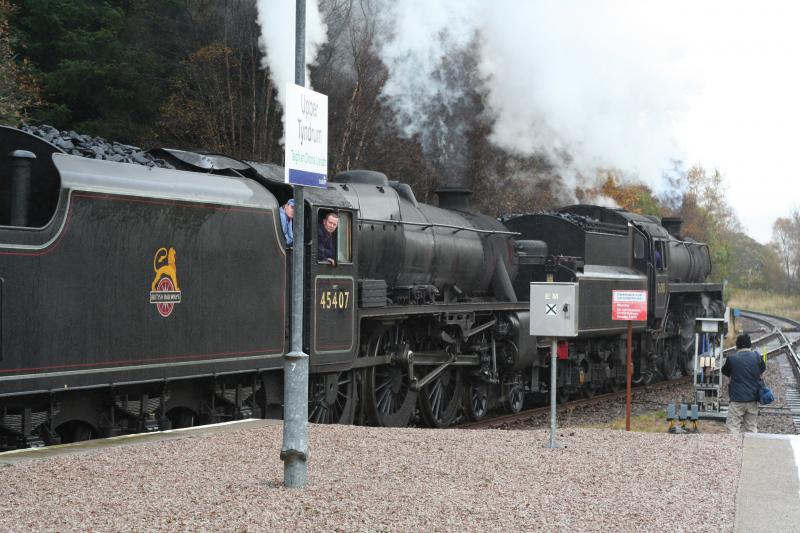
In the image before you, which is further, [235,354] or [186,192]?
[235,354]

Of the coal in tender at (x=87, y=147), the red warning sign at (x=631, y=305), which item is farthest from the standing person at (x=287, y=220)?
the red warning sign at (x=631, y=305)

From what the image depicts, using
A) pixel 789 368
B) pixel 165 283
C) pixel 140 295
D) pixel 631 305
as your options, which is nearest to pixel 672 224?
pixel 789 368

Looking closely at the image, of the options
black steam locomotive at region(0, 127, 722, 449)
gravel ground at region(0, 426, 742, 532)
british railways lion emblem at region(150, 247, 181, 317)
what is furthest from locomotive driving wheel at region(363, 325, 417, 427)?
british railways lion emblem at region(150, 247, 181, 317)

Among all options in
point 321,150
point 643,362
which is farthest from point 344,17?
point 321,150

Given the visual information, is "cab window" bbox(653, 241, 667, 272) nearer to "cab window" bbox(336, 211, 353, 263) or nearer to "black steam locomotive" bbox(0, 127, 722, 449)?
"black steam locomotive" bbox(0, 127, 722, 449)

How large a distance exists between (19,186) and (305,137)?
250 cm

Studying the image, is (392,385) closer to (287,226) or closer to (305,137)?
(287,226)

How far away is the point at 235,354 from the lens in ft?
31.8

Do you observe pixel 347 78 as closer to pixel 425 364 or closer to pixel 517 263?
pixel 517 263

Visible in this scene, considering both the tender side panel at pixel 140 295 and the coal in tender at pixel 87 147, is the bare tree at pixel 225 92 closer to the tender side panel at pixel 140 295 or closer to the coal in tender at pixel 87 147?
the tender side panel at pixel 140 295

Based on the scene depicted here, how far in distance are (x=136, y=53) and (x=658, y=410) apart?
19006 millimetres

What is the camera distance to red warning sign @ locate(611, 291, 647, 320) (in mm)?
14828

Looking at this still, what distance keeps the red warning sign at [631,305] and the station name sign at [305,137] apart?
8874 mm

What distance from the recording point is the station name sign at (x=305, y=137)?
678 cm
